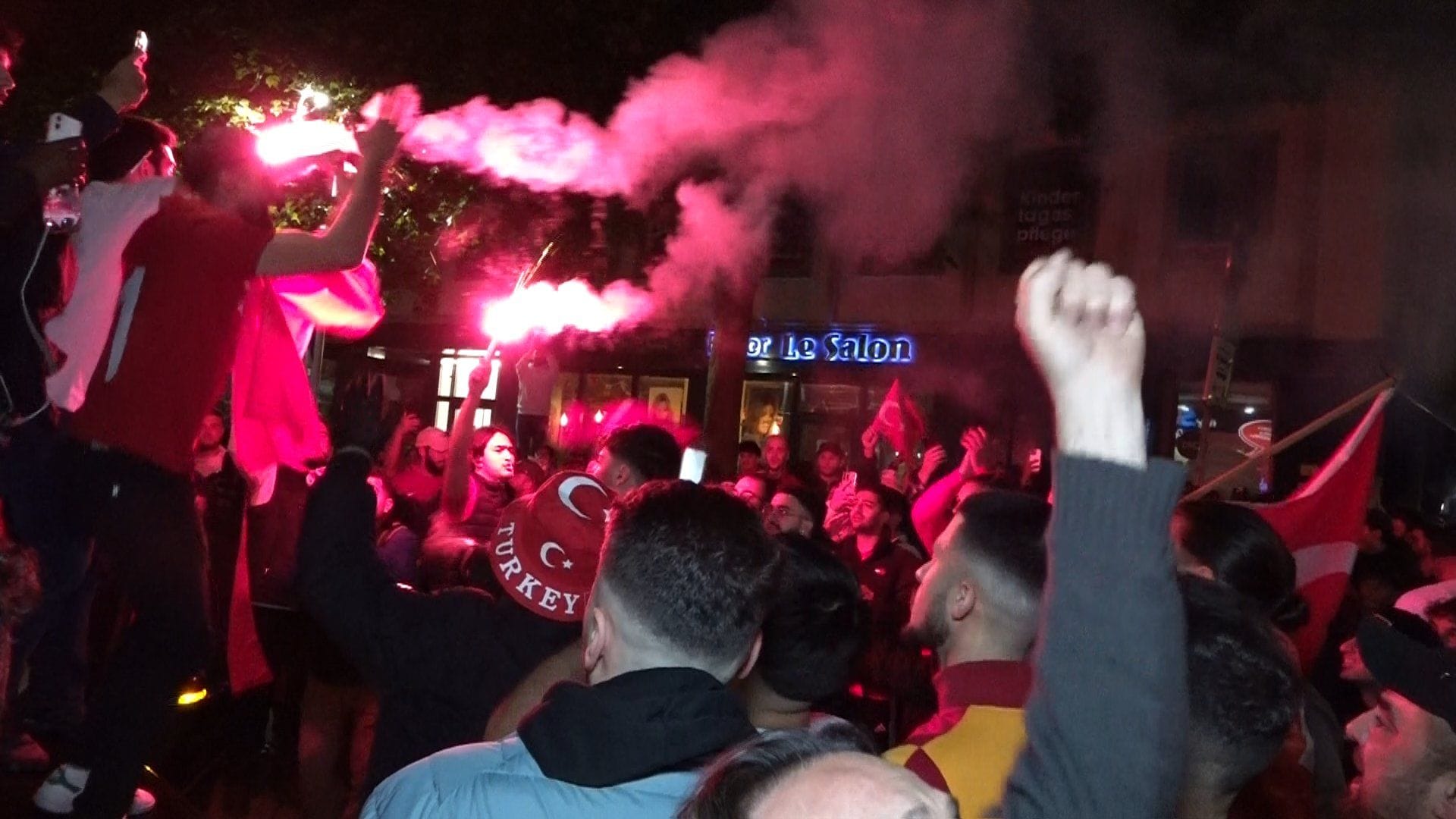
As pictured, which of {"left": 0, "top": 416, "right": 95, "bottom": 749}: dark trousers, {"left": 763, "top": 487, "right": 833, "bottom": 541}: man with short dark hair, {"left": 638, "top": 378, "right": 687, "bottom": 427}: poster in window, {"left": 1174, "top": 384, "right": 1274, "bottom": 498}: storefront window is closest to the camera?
{"left": 0, "top": 416, "right": 95, "bottom": 749}: dark trousers

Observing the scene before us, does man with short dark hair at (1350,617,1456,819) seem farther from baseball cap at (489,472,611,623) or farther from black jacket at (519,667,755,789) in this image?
baseball cap at (489,472,611,623)

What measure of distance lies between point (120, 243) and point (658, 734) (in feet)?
8.20

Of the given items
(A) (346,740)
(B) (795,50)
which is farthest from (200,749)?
(B) (795,50)

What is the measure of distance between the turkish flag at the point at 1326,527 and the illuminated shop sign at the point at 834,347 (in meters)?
13.9

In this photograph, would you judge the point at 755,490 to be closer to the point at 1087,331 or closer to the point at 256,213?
the point at 256,213

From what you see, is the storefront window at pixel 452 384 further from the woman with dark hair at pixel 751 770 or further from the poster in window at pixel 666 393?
the woman with dark hair at pixel 751 770

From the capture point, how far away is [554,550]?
10.9ft

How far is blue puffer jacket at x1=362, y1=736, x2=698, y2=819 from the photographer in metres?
2.23

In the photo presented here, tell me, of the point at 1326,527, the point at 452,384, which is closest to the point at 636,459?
the point at 1326,527

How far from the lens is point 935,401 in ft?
65.7

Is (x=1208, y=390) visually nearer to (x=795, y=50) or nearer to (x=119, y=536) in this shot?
(x=795, y=50)

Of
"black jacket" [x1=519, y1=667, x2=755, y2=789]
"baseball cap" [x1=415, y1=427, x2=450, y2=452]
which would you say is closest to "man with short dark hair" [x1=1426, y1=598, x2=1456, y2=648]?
"black jacket" [x1=519, y1=667, x2=755, y2=789]

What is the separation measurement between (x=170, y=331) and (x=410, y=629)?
123 centimetres

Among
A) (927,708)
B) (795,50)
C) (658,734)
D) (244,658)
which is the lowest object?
(927,708)
